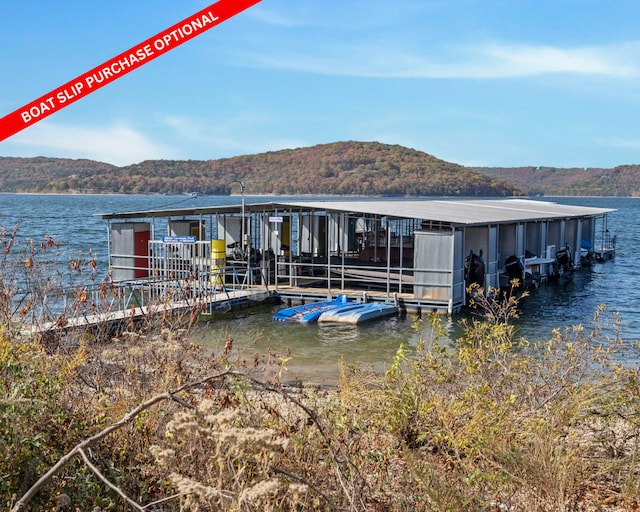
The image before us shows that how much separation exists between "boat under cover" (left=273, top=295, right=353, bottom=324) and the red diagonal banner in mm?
12985

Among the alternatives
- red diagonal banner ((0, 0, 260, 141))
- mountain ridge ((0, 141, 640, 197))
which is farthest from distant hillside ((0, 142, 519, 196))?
red diagonal banner ((0, 0, 260, 141))

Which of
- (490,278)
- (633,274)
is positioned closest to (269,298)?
(490,278)

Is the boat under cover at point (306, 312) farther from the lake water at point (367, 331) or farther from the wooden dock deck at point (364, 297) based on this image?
the wooden dock deck at point (364, 297)

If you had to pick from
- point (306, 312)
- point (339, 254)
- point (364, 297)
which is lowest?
point (306, 312)

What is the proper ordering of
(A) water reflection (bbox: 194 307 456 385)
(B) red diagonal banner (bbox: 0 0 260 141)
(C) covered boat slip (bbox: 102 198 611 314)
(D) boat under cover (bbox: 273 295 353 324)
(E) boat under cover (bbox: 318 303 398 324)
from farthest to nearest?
(C) covered boat slip (bbox: 102 198 611 314), (D) boat under cover (bbox: 273 295 353 324), (E) boat under cover (bbox: 318 303 398 324), (A) water reflection (bbox: 194 307 456 385), (B) red diagonal banner (bbox: 0 0 260 141)

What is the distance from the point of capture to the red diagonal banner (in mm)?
5789

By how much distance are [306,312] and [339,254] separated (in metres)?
11.8

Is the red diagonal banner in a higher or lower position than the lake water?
higher

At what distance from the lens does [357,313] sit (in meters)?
19.1

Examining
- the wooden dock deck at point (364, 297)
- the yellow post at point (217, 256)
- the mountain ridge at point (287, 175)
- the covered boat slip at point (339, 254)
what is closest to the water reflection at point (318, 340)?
the wooden dock deck at point (364, 297)

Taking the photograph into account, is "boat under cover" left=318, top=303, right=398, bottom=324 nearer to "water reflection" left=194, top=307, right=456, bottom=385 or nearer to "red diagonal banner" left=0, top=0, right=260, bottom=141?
"water reflection" left=194, top=307, right=456, bottom=385

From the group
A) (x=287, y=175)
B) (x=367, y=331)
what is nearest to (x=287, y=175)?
(x=287, y=175)

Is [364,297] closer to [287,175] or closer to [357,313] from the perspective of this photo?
[357,313]

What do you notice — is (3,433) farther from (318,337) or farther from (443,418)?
(318,337)
